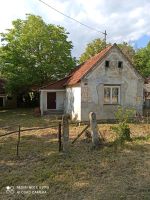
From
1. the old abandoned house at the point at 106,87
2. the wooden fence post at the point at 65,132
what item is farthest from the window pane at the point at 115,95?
the wooden fence post at the point at 65,132

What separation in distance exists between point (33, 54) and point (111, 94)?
12.8 meters

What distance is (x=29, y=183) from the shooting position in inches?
308

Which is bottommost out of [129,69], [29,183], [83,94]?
[29,183]

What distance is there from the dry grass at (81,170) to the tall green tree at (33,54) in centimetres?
1779

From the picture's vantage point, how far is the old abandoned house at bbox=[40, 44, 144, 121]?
67.6 ft

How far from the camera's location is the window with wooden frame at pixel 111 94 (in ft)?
69.9

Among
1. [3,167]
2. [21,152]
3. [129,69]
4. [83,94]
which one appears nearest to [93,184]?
[3,167]

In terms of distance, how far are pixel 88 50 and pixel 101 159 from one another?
41.9 metres

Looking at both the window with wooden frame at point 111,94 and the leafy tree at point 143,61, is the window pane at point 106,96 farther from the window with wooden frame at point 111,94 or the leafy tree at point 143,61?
the leafy tree at point 143,61

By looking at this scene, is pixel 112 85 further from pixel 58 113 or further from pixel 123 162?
pixel 123 162

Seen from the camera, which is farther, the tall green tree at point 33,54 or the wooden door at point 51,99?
the tall green tree at point 33,54

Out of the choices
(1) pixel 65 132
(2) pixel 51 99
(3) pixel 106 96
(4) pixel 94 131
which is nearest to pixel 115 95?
(3) pixel 106 96

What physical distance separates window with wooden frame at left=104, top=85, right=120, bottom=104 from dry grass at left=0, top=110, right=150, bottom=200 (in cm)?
875

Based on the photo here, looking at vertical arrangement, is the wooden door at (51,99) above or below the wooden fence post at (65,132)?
above
